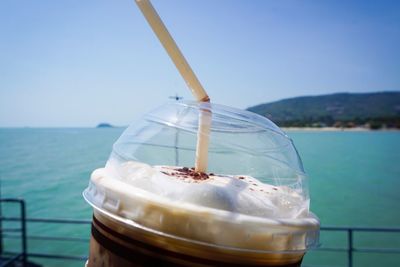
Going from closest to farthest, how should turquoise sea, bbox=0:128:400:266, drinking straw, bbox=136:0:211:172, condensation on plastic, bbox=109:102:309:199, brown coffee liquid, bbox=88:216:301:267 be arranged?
brown coffee liquid, bbox=88:216:301:267, drinking straw, bbox=136:0:211:172, condensation on plastic, bbox=109:102:309:199, turquoise sea, bbox=0:128:400:266

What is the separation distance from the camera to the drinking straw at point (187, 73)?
0.62 m

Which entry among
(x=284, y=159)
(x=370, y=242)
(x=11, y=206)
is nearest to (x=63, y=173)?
(x=11, y=206)

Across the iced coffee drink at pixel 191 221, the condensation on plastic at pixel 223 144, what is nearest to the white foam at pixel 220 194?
the iced coffee drink at pixel 191 221

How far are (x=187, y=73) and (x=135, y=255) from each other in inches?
12.9

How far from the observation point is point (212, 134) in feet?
2.42

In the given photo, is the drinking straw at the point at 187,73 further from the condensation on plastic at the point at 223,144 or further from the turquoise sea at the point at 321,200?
the turquoise sea at the point at 321,200

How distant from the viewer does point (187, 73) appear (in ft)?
2.10

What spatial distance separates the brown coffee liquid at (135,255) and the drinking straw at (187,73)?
0.25 m

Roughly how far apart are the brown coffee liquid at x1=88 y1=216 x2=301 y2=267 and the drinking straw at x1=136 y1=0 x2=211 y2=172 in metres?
0.25

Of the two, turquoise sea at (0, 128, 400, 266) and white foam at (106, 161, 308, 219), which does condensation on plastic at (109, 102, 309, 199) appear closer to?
white foam at (106, 161, 308, 219)

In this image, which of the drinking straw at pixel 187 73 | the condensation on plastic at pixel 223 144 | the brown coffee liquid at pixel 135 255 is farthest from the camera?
the condensation on plastic at pixel 223 144

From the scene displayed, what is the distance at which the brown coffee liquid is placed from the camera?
46cm

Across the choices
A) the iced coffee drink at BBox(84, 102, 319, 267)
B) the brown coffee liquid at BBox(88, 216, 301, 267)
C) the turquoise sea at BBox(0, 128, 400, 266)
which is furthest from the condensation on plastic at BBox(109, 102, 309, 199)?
the turquoise sea at BBox(0, 128, 400, 266)

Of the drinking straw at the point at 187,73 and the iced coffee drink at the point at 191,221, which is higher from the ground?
the drinking straw at the point at 187,73
